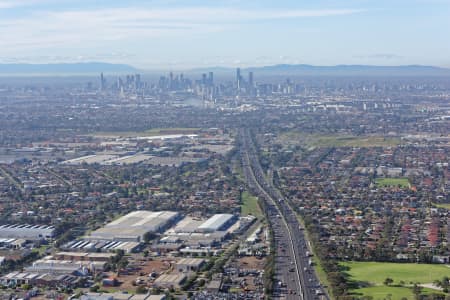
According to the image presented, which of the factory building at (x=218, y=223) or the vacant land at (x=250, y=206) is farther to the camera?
the vacant land at (x=250, y=206)

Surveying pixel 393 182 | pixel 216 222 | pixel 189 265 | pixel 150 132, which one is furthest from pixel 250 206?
pixel 150 132

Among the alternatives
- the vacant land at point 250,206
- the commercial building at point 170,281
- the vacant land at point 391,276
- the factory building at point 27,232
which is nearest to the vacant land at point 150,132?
the vacant land at point 250,206

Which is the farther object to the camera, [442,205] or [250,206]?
[442,205]

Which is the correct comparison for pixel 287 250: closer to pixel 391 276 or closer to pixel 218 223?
pixel 391 276

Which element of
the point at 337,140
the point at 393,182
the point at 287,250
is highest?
the point at 287,250

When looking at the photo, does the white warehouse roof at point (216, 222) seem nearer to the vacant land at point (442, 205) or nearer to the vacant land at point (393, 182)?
the vacant land at point (442, 205)

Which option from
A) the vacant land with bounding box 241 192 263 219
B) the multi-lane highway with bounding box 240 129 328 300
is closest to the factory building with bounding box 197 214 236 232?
the vacant land with bounding box 241 192 263 219
